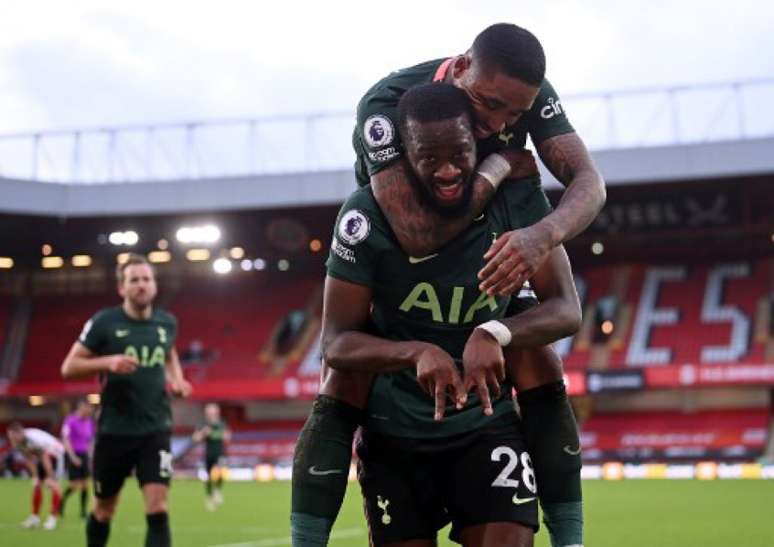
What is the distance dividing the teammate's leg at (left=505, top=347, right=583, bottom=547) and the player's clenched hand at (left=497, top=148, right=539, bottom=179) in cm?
67

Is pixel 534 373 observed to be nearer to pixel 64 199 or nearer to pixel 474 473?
pixel 474 473

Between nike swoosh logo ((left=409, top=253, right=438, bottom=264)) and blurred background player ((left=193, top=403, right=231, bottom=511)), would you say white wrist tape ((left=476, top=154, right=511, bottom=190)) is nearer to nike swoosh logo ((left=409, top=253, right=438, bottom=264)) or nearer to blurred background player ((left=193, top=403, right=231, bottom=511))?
nike swoosh logo ((left=409, top=253, right=438, bottom=264))

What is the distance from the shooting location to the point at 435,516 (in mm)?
4363

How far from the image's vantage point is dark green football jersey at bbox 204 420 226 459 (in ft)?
80.4

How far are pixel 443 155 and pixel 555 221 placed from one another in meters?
0.47

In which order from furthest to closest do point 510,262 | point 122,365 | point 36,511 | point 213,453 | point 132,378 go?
point 213,453
point 36,511
point 132,378
point 122,365
point 510,262

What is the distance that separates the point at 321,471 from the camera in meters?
4.43

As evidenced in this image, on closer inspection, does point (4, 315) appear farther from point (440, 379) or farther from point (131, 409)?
point (440, 379)

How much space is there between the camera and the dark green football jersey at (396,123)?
14.0 ft

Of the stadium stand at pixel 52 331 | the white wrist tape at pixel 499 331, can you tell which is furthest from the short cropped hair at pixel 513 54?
the stadium stand at pixel 52 331

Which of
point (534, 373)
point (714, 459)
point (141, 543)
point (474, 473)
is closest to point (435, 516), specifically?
point (474, 473)

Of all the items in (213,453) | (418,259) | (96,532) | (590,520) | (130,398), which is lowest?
(590,520)

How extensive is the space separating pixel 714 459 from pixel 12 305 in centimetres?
2780

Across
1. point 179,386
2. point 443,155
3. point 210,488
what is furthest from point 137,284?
point 210,488
